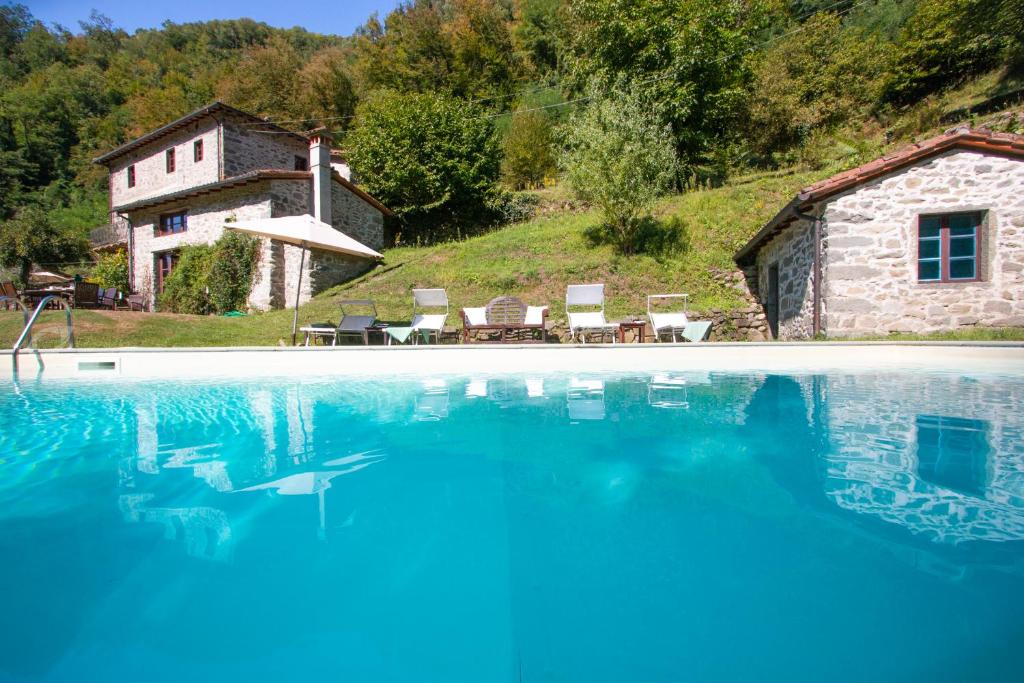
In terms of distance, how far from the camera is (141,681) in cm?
130

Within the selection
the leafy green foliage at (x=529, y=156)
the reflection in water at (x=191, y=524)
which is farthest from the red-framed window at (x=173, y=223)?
the reflection in water at (x=191, y=524)

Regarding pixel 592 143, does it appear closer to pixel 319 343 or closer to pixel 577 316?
pixel 577 316

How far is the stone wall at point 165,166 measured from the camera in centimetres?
2036

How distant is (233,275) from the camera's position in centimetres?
1617

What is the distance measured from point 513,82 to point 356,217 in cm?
2068

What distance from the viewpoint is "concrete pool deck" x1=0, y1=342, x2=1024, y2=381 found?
6332 millimetres

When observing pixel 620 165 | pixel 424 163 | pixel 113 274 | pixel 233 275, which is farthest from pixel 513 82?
pixel 113 274

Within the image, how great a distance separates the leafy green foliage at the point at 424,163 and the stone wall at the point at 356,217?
1808mm

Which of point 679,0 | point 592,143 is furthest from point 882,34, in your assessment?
point 592,143

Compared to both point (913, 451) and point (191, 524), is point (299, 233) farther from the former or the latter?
point (913, 451)

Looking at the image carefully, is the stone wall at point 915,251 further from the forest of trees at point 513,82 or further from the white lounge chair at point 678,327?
the forest of trees at point 513,82

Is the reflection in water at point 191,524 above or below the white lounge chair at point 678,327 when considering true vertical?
below

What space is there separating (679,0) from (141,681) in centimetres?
2716

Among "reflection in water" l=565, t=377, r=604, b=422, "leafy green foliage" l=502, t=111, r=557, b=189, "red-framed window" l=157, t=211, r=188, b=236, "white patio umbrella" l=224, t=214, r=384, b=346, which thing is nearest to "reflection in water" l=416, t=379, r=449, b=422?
"reflection in water" l=565, t=377, r=604, b=422
